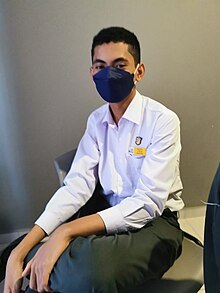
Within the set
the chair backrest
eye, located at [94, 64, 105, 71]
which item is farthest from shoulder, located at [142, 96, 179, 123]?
the chair backrest

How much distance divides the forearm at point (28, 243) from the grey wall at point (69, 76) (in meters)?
0.67

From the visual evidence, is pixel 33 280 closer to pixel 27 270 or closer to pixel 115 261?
pixel 27 270

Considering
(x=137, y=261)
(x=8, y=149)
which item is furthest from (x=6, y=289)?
(x=8, y=149)

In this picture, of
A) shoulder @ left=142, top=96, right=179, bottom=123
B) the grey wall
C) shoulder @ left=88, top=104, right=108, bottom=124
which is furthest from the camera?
the grey wall

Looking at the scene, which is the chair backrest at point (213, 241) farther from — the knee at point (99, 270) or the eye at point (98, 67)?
the eye at point (98, 67)

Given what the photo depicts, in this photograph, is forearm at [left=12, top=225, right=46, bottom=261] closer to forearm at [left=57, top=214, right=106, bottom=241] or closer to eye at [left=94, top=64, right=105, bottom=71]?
forearm at [left=57, top=214, right=106, bottom=241]

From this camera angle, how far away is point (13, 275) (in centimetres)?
95

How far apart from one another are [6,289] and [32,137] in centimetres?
86

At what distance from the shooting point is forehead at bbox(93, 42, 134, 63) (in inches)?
43.2

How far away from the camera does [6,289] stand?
0.95m

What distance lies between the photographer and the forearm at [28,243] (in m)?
1.00

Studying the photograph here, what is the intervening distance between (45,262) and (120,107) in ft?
2.20

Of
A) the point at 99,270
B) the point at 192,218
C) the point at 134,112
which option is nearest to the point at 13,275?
the point at 99,270

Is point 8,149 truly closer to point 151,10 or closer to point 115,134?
point 115,134
